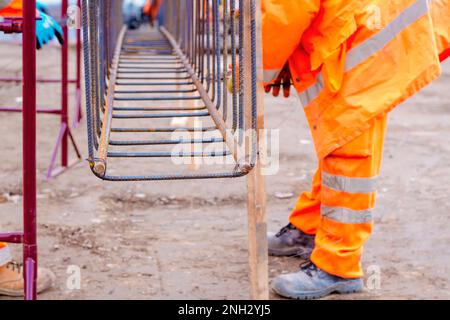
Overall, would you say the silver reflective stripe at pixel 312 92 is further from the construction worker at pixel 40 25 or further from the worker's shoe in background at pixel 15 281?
the worker's shoe in background at pixel 15 281

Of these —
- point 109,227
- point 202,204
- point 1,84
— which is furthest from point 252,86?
point 1,84

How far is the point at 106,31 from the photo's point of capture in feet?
12.5

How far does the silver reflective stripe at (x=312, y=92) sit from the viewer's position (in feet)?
10.6

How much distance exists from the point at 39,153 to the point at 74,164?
45 cm

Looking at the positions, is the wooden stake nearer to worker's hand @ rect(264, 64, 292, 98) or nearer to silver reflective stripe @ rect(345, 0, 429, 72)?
silver reflective stripe @ rect(345, 0, 429, 72)

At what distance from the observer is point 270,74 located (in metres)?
3.30

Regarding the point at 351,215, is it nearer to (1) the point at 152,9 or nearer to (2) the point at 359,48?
(2) the point at 359,48

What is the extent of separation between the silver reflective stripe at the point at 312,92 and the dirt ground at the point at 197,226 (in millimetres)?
816

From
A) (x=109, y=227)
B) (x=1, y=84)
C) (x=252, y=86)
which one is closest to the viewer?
(x=252, y=86)

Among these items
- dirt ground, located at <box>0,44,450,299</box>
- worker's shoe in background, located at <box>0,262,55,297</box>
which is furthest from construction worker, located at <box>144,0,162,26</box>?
worker's shoe in background, located at <box>0,262,55,297</box>

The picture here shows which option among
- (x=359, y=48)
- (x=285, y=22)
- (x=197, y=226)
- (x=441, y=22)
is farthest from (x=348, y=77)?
(x=197, y=226)

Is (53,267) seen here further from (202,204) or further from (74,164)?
(74,164)

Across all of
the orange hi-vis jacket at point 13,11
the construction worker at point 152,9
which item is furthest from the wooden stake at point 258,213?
the construction worker at point 152,9
